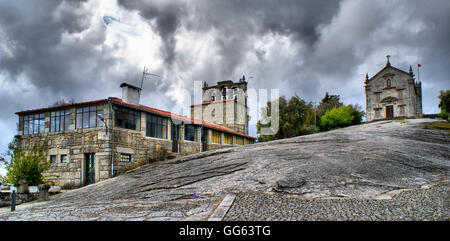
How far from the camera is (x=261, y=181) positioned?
877cm

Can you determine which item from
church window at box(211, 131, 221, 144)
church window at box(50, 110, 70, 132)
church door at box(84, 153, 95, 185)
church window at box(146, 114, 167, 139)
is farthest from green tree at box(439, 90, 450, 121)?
church window at box(50, 110, 70, 132)

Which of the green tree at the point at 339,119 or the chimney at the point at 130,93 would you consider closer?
the chimney at the point at 130,93

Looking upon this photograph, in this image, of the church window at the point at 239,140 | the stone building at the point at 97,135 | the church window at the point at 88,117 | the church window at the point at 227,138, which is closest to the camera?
the stone building at the point at 97,135

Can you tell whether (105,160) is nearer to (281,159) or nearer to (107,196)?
(107,196)

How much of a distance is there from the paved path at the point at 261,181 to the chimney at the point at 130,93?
6044 mm

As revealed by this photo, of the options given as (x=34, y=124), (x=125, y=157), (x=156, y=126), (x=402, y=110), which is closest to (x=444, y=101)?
(x=402, y=110)

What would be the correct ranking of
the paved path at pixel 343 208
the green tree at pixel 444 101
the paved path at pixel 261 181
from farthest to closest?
the green tree at pixel 444 101, the paved path at pixel 261 181, the paved path at pixel 343 208

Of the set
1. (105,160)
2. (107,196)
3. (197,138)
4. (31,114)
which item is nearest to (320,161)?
(107,196)

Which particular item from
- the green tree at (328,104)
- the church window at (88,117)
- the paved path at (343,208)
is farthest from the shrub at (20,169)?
the green tree at (328,104)

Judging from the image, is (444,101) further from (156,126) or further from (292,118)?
(156,126)

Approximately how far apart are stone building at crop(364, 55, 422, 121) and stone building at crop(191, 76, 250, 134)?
18363 mm

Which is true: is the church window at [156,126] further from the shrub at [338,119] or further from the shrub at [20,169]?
the shrub at [338,119]

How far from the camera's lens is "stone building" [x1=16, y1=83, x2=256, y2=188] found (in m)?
15.7

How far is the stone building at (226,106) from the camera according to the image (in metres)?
33.4
